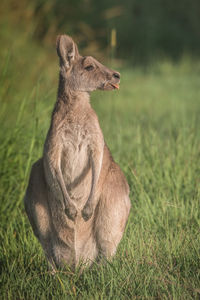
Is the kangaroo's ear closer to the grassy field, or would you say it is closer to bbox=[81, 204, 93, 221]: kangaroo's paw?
the grassy field

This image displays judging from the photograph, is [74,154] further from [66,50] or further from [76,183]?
[66,50]

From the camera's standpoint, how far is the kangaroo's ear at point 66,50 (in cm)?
330

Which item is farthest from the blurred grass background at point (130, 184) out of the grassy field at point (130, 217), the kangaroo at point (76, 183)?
the kangaroo at point (76, 183)

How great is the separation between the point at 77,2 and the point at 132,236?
27.0 ft

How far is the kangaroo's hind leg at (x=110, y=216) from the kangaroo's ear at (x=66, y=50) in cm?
81

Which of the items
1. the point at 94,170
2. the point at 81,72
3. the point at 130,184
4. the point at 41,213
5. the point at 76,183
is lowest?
the point at 130,184

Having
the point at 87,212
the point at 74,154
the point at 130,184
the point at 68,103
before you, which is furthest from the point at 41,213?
the point at 130,184

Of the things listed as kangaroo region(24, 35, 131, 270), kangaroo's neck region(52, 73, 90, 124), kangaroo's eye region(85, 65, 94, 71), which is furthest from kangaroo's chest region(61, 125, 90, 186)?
kangaroo's eye region(85, 65, 94, 71)

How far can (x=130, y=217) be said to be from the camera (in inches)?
160

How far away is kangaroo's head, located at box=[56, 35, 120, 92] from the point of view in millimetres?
3303

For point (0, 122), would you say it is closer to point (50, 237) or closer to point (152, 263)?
point (50, 237)

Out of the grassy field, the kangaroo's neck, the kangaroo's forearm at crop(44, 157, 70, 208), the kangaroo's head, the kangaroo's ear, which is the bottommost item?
the grassy field

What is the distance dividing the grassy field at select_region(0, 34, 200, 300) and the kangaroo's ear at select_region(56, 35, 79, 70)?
0.65 m

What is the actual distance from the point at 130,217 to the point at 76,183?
84 centimetres
